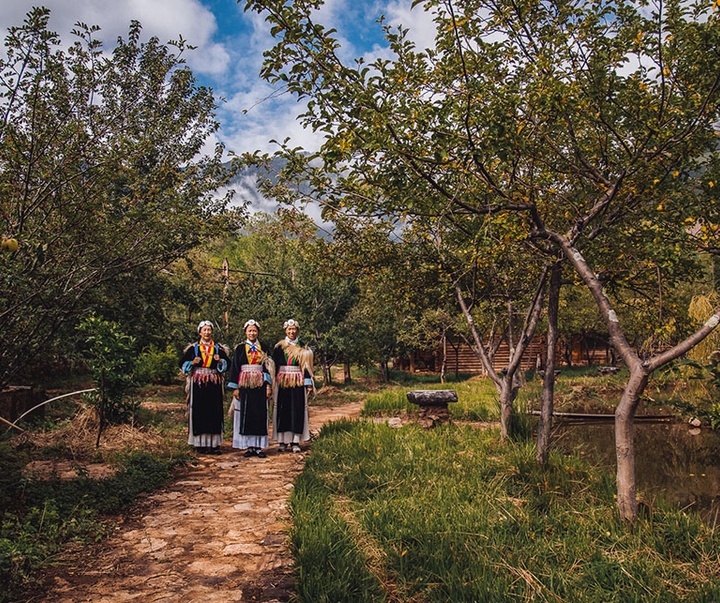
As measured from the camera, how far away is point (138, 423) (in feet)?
29.2

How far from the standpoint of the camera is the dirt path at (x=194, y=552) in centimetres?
353

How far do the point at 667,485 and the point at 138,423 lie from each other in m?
8.14

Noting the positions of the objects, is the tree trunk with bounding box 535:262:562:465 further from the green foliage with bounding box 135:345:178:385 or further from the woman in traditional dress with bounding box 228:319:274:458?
the green foliage with bounding box 135:345:178:385

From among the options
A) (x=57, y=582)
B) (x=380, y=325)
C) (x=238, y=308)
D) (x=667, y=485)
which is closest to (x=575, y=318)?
(x=380, y=325)

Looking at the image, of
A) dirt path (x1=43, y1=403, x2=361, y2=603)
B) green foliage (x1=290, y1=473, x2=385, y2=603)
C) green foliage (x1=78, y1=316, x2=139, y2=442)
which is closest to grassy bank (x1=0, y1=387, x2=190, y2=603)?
dirt path (x1=43, y1=403, x2=361, y2=603)

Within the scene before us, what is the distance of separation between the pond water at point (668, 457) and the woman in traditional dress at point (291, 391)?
369 cm

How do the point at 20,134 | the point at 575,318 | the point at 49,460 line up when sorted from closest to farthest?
the point at 20,134 < the point at 49,460 < the point at 575,318

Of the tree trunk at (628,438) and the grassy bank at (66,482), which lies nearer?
the grassy bank at (66,482)

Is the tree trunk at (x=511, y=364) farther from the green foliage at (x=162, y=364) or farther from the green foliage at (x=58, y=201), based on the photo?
the green foliage at (x=162, y=364)

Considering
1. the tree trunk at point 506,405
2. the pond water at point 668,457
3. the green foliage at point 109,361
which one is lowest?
the pond water at point 668,457

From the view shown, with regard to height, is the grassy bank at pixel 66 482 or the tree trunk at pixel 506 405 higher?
the tree trunk at pixel 506 405

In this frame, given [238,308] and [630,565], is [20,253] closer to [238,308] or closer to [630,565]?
[630,565]

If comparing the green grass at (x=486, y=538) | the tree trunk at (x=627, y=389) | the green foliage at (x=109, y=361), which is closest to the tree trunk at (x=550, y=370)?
the green grass at (x=486, y=538)

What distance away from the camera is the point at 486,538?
4.07 metres
